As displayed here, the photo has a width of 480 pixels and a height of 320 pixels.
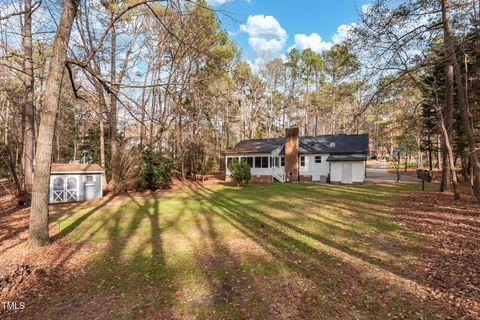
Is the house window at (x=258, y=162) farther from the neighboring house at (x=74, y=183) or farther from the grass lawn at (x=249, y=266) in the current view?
the grass lawn at (x=249, y=266)

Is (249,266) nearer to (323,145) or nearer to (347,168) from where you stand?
(347,168)

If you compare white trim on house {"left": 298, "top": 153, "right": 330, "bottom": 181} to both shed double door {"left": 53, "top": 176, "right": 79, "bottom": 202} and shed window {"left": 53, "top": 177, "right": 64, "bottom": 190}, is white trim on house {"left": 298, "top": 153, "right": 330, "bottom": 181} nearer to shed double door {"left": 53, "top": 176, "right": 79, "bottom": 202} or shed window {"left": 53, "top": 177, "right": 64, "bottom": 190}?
shed double door {"left": 53, "top": 176, "right": 79, "bottom": 202}

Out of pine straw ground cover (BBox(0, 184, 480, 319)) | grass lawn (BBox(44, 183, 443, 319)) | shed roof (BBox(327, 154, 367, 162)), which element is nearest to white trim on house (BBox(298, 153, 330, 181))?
shed roof (BBox(327, 154, 367, 162))

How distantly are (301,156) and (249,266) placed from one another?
1889cm

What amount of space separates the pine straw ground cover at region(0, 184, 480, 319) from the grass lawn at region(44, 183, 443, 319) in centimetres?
2

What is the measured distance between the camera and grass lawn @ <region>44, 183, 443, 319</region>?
3.71m

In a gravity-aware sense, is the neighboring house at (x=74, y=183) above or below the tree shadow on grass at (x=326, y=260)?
above

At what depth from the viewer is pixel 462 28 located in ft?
19.7

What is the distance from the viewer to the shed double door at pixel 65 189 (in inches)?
488

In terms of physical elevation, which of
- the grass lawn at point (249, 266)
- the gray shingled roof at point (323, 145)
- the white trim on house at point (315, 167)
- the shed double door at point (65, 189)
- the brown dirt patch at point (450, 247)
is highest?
the gray shingled roof at point (323, 145)

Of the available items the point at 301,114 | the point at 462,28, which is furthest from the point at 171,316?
the point at 301,114

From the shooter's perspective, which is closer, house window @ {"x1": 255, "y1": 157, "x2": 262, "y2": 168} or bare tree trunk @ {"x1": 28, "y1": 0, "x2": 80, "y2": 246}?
bare tree trunk @ {"x1": 28, "y1": 0, "x2": 80, "y2": 246}

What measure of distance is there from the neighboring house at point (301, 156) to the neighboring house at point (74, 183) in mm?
12236

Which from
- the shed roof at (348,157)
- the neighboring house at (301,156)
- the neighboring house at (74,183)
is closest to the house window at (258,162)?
the neighboring house at (301,156)
